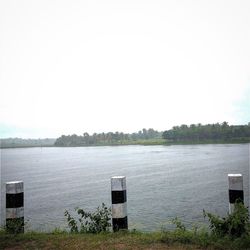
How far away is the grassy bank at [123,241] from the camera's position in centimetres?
484

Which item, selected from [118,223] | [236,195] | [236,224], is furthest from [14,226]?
[236,195]

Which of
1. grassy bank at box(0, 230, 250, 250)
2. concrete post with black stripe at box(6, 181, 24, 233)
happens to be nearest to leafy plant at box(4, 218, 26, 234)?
concrete post with black stripe at box(6, 181, 24, 233)

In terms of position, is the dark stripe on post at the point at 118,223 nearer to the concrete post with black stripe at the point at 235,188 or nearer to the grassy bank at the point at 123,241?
the grassy bank at the point at 123,241

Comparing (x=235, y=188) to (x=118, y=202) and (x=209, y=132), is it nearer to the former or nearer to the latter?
(x=118, y=202)

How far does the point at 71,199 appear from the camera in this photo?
110 feet

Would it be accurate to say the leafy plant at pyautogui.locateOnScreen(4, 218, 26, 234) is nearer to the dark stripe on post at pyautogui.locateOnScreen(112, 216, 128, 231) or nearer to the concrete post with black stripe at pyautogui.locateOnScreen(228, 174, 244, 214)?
the dark stripe on post at pyautogui.locateOnScreen(112, 216, 128, 231)

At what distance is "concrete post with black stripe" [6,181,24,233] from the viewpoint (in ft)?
19.1

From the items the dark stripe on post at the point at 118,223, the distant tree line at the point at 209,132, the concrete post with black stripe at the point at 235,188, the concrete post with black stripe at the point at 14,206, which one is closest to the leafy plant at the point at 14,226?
the concrete post with black stripe at the point at 14,206

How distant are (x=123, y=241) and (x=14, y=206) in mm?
2136

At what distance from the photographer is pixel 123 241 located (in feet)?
17.0

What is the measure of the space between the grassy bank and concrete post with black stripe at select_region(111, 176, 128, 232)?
0.72 feet

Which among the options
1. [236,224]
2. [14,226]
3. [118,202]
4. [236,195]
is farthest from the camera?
[14,226]

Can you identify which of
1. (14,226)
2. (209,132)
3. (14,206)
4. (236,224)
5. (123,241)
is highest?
(209,132)

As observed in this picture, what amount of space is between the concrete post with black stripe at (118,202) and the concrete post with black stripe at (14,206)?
172 cm
